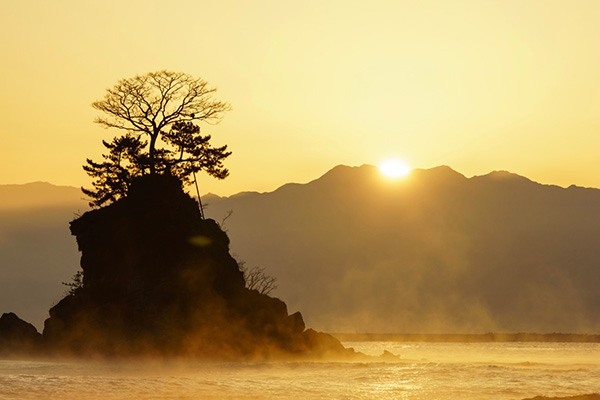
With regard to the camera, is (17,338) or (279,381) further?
(17,338)

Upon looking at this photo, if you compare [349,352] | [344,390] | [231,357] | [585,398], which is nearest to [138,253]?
[231,357]

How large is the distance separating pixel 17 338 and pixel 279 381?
3777 cm

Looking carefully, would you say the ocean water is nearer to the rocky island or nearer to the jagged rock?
the rocky island

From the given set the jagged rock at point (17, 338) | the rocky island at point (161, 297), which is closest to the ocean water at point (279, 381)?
the rocky island at point (161, 297)

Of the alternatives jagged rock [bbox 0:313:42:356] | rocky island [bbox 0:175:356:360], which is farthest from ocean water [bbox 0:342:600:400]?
jagged rock [bbox 0:313:42:356]

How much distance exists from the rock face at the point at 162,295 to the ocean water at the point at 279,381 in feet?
11.6

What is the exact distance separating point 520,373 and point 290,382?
23222 mm

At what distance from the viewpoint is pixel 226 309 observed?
81.8 metres

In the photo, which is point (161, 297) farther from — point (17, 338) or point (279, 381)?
point (279, 381)

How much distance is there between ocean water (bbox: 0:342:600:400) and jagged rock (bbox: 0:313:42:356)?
748 cm

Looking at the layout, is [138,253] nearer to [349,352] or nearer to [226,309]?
[226,309]

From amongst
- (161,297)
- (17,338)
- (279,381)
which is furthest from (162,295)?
(279,381)

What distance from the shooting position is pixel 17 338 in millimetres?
89750

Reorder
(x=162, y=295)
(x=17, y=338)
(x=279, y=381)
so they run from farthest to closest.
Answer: (x=17, y=338)
(x=162, y=295)
(x=279, y=381)
